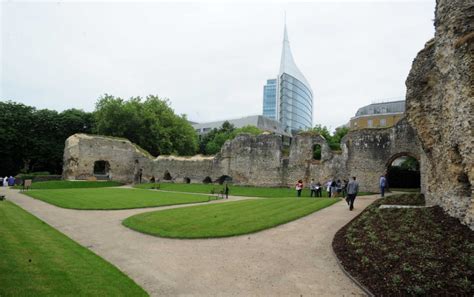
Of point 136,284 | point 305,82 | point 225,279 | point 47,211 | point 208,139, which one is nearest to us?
point 136,284

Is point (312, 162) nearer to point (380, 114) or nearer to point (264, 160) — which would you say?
point (264, 160)

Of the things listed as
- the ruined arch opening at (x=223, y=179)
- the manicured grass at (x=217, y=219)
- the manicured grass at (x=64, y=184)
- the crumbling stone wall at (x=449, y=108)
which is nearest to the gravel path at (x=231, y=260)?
the manicured grass at (x=217, y=219)

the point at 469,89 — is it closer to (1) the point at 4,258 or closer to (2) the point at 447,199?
(2) the point at 447,199

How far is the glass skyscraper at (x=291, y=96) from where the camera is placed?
103500 mm

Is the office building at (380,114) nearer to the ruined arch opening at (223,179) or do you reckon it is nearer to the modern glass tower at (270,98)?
the ruined arch opening at (223,179)

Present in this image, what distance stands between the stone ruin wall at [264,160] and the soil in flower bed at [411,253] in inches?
591

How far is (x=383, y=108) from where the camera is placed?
6234cm

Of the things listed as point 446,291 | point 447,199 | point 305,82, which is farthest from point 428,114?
point 305,82

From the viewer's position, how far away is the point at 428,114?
11656 mm

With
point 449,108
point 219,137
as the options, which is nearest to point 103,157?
point 219,137

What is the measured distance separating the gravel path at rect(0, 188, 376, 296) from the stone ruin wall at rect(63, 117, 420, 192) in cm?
1460

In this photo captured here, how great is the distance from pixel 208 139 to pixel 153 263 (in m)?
62.4

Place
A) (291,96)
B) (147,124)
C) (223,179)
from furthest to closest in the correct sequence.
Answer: (291,96) < (147,124) < (223,179)

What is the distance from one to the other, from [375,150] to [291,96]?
268 feet
